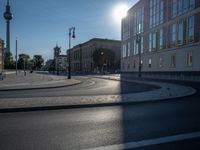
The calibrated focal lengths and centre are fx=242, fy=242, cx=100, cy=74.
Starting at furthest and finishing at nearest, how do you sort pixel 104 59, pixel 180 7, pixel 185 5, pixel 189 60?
pixel 104 59 < pixel 180 7 < pixel 185 5 < pixel 189 60

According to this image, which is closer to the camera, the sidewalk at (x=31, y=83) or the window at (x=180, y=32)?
the sidewalk at (x=31, y=83)

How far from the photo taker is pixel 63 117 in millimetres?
8961

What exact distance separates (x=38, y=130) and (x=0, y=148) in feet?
5.26

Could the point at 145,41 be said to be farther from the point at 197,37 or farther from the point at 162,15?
the point at 197,37

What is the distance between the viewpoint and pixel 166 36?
46594mm

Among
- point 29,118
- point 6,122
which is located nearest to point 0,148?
point 6,122

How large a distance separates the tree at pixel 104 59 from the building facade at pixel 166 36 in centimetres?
→ 3632

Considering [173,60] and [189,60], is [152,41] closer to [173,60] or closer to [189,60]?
[173,60]

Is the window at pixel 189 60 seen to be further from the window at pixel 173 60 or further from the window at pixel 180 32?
the window at pixel 173 60

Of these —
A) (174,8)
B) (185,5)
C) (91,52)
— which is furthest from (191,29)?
(91,52)

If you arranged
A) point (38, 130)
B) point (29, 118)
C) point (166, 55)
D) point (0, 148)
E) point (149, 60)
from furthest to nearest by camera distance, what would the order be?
point (149, 60) → point (166, 55) → point (29, 118) → point (38, 130) → point (0, 148)

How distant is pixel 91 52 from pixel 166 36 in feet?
243

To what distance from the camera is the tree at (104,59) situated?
103 metres

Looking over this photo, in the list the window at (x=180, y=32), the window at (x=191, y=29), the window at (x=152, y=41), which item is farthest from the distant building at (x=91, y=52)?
the window at (x=191, y=29)
